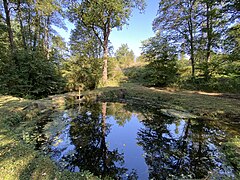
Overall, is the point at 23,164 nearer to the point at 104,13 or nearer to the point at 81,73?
the point at 81,73

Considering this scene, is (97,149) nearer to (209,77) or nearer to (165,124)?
(165,124)

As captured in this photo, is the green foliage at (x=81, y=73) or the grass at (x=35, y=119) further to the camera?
the green foliage at (x=81, y=73)

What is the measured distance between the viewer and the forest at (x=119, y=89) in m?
2.87

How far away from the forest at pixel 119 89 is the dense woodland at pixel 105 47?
0.06 metres

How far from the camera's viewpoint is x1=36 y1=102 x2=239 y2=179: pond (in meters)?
2.70

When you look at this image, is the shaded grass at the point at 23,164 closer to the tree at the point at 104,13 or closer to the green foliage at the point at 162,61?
the tree at the point at 104,13

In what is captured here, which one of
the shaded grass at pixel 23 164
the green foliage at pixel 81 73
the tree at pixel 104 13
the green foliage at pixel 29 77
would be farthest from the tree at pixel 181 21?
the shaded grass at pixel 23 164

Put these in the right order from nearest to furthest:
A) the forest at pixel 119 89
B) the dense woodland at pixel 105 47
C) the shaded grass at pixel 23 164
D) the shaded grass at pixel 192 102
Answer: the shaded grass at pixel 23 164
the forest at pixel 119 89
the shaded grass at pixel 192 102
the dense woodland at pixel 105 47

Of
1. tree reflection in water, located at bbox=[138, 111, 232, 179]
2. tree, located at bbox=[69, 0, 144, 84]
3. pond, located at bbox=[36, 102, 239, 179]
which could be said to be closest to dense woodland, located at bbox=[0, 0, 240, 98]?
tree, located at bbox=[69, 0, 144, 84]

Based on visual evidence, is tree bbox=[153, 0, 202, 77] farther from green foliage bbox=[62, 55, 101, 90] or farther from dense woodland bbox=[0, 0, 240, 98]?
green foliage bbox=[62, 55, 101, 90]

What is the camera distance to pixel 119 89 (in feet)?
33.1

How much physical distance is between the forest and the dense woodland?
0.06 meters

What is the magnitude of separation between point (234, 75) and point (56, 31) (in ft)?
49.7

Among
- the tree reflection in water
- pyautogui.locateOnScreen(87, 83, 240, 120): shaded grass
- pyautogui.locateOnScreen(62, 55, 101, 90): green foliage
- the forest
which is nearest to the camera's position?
the tree reflection in water
